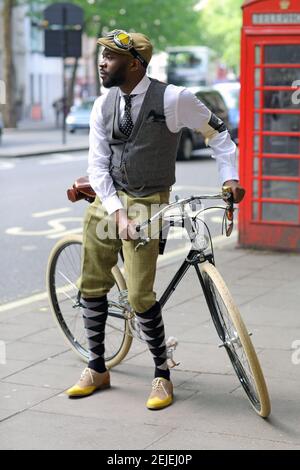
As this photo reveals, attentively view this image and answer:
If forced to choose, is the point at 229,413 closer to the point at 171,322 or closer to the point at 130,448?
the point at 130,448

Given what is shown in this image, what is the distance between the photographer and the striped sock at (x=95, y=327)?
5215mm

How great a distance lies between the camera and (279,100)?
31.1 ft

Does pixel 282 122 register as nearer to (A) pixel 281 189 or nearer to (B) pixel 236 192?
(A) pixel 281 189

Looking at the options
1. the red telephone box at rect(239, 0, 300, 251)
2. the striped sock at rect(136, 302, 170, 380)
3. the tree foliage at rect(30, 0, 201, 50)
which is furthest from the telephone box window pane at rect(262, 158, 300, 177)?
the tree foliage at rect(30, 0, 201, 50)

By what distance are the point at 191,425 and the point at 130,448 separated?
403 mm

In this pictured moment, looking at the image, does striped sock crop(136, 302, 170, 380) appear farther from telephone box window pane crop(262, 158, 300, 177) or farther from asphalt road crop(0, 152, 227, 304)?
telephone box window pane crop(262, 158, 300, 177)

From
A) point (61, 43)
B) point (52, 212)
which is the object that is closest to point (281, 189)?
point (52, 212)

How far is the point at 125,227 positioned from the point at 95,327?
673 mm

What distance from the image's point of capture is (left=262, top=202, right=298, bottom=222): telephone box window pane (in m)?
9.58

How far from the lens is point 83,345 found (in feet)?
19.5

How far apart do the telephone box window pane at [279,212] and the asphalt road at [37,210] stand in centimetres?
97

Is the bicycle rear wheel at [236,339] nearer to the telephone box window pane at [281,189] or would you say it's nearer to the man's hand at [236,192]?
the man's hand at [236,192]

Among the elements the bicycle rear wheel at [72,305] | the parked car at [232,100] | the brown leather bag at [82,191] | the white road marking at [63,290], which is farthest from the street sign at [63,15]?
the brown leather bag at [82,191]

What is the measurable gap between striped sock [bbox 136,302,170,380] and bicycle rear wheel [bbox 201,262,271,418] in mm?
264
